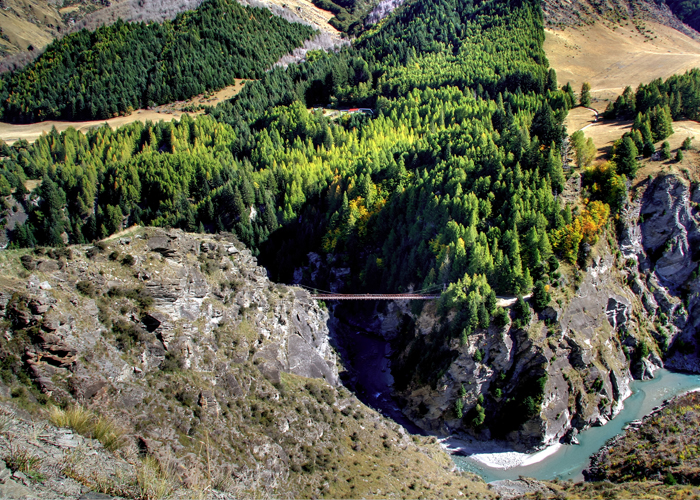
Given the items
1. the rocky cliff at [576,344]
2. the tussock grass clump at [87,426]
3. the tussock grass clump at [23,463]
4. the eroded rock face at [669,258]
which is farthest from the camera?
the eroded rock face at [669,258]

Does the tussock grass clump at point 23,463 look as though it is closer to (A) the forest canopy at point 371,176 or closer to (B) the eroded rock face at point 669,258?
(A) the forest canopy at point 371,176

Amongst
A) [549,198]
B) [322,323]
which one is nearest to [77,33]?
[322,323]

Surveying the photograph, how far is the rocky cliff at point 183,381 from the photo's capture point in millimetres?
32188

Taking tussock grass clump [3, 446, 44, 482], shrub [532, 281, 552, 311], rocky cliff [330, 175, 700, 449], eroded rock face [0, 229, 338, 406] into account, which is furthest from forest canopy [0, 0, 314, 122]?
tussock grass clump [3, 446, 44, 482]

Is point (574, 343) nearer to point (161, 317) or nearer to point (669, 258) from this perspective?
point (669, 258)

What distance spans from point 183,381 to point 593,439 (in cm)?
5604

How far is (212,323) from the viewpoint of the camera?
2058 inches

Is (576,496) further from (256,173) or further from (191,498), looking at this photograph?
(256,173)

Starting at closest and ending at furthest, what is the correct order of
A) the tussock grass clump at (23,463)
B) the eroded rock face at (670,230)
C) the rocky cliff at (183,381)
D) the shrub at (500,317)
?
1. the tussock grass clump at (23,463)
2. the rocky cliff at (183,381)
3. the shrub at (500,317)
4. the eroded rock face at (670,230)

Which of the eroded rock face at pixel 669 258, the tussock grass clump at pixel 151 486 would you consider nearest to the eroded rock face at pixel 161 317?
the tussock grass clump at pixel 151 486

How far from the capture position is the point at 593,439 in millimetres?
68000

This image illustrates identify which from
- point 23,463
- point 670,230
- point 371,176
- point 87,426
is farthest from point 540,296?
point 23,463

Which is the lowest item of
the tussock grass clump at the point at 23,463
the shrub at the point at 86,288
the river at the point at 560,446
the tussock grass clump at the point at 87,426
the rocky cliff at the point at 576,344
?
the river at the point at 560,446

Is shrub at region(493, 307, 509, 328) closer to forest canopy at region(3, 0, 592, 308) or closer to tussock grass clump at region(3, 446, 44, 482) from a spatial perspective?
forest canopy at region(3, 0, 592, 308)
